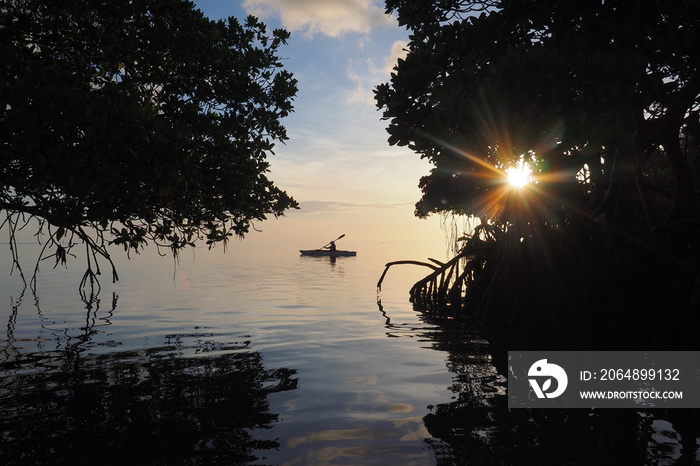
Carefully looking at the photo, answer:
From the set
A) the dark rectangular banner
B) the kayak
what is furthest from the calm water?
the kayak

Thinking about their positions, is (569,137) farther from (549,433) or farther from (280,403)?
(280,403)

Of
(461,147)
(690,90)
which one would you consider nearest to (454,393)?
(461,147)

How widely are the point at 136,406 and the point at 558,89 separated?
6.70 m

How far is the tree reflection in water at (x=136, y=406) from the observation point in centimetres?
387

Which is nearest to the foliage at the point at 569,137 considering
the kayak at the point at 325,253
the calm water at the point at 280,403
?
the calm water at the point at 280,403

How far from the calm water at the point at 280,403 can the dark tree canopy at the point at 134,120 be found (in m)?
1.98

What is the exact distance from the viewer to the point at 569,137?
22.9 feet

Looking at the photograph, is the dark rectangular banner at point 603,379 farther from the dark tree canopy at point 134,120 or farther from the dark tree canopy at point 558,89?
the dark tree canopy at point 134,120

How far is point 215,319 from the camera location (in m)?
11.8

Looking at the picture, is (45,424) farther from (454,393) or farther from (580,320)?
(580,320)

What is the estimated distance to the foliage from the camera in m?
6.54

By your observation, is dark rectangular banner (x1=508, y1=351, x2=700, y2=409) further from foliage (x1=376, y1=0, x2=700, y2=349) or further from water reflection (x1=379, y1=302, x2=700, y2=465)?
foliage (x1=376, y1=0, x2=700, y2=349)

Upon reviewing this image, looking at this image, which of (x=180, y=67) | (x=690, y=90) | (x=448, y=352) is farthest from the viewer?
(x=180, y=67)

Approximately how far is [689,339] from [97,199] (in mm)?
8825
